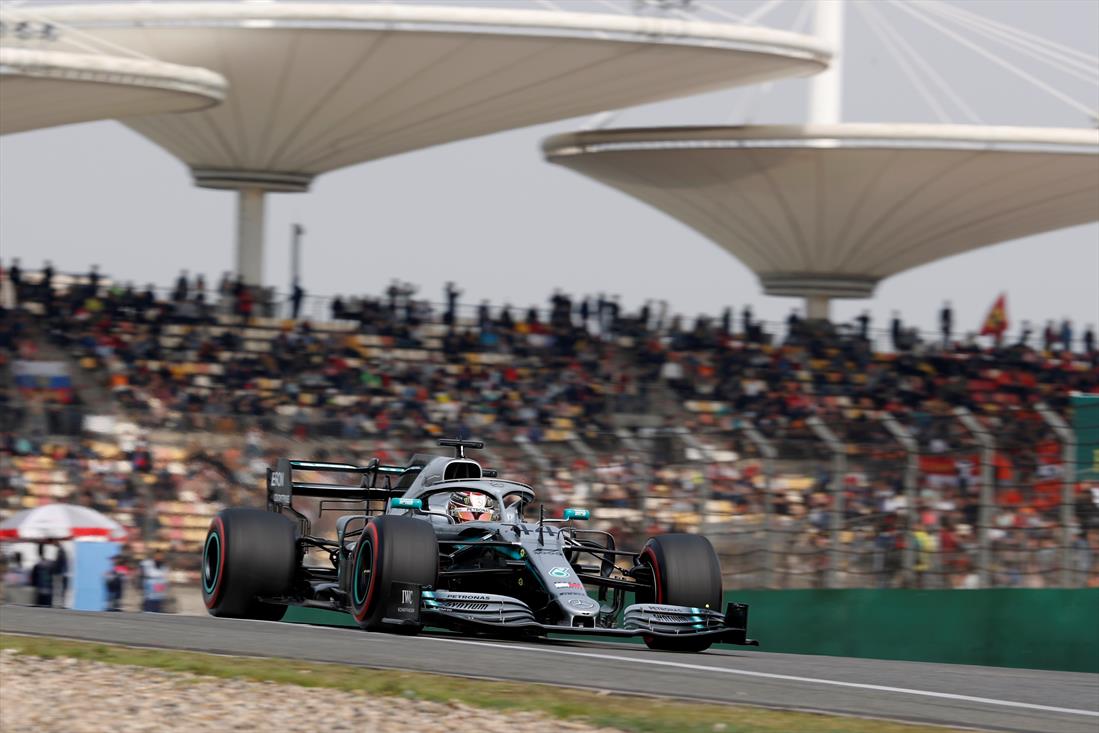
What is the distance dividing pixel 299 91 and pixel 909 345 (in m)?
13.0

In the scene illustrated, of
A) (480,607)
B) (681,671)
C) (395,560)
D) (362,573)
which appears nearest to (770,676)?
(681,671)

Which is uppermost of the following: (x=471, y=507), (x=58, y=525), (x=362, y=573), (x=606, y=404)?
(x=606, y=404)

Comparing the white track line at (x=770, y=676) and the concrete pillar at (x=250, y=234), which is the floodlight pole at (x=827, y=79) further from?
the white track line at (x=770, y=676)

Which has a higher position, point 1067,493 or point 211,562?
point 1067,493

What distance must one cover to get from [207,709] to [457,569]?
4527mm

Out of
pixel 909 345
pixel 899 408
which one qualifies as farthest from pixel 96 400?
pixel 909 345

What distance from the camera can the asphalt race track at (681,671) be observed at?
911 centimetres

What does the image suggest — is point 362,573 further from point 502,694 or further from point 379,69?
point 379,69

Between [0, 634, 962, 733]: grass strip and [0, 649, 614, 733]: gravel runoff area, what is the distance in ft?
0.51

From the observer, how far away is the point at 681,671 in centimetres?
1045

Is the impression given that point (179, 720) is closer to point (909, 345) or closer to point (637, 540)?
point (637, 540)

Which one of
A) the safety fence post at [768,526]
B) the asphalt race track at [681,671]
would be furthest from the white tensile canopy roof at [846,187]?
the asphalt race track at [681,671]

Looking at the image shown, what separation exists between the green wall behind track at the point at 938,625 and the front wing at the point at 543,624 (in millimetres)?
4033

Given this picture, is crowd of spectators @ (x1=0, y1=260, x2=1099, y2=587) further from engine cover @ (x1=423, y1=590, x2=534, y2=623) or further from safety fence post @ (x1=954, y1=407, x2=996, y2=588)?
engine cover @ (x1=423, y1=590, x2=534, y2=623)
